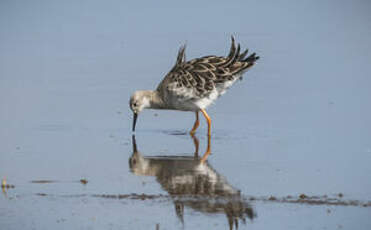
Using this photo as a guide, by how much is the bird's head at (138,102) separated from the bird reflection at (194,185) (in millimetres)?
1953

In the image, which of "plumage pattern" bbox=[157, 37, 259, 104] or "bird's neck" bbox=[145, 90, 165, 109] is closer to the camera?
"plumage pattern" bbox=[157, 37, 259, 104]

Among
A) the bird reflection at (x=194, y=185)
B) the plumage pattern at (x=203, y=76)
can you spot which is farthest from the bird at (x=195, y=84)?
the bird reflection at (x=194, y=185)

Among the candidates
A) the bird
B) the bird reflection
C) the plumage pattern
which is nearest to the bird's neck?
the bird

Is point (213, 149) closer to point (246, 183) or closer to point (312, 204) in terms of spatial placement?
point (246, 183)

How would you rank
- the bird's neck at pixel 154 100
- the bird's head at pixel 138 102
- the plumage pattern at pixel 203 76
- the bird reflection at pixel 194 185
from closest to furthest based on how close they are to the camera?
1. the bird reflection at pixel 194 185
2. the plumage pattern at pixel 203 76
3. the bird's head at pixel 138 102
4. the bird's neck at pixel 154 100

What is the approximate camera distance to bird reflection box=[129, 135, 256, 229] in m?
7.61

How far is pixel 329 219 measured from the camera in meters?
7.41

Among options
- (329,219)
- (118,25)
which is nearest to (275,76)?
(118,25)

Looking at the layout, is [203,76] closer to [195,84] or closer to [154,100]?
[195,84]

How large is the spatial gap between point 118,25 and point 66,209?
14.1 m

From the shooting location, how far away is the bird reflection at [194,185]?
25.0ft

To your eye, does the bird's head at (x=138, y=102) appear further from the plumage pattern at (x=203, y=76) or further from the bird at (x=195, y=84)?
the plumage pattern at (x=203, y=76)

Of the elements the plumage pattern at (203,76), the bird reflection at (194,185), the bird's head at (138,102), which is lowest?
the bird reflection at (194,185)

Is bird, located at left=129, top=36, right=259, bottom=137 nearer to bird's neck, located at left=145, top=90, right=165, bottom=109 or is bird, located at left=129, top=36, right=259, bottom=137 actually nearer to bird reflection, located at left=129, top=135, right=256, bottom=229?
bird's neck, located at left=145, top=90, right=165, bottom=109
